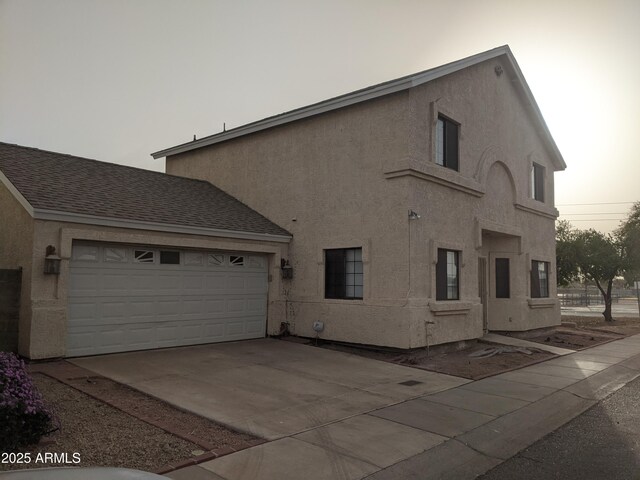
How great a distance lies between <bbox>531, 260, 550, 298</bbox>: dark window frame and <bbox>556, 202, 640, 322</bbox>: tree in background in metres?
8.82

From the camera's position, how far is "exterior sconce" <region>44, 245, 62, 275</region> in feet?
32.1

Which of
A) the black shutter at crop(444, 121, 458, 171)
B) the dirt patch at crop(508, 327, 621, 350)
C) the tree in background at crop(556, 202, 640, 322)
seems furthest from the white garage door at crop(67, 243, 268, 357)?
the tree in background at crop(556, 202, 640, 322)

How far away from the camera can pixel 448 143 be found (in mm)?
14211

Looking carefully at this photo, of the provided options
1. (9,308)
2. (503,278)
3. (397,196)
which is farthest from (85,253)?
(503,278)

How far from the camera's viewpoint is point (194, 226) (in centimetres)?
1231

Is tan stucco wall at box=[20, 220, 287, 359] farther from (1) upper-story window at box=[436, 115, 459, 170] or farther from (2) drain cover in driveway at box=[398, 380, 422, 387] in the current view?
(1) upper-story window at box=[436, 115, 459, 170]

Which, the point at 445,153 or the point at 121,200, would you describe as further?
the point at 445,153

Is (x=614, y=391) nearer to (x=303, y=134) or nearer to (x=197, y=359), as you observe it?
(x=197, y=359)

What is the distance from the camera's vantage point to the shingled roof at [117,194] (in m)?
10.7

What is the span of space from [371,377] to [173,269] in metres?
5.52

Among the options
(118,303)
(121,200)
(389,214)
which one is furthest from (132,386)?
(389,214)

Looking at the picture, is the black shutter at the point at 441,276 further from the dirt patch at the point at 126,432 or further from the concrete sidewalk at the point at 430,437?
the dirt patch at the point at 126,432

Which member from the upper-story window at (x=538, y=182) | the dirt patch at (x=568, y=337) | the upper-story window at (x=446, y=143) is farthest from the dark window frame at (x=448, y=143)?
the dirt patch at (x=568, y=337)

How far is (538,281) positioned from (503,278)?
223 centimetres
